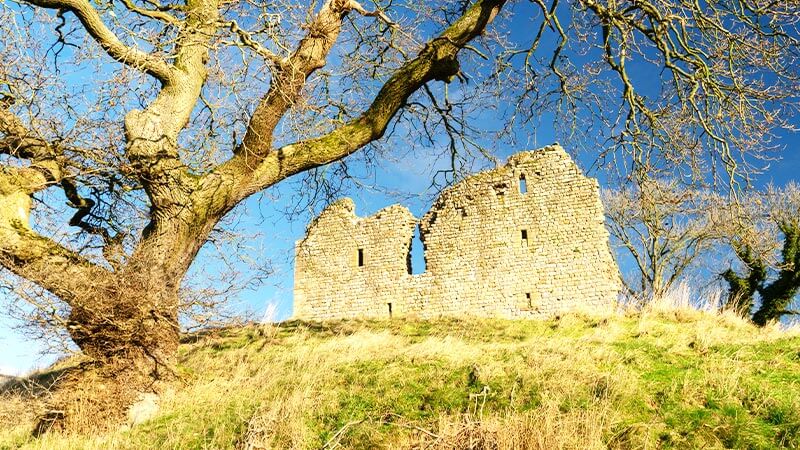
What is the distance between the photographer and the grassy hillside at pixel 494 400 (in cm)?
431

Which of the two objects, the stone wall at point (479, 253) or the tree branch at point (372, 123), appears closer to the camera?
Answer: the tree branch at point (372, 123)

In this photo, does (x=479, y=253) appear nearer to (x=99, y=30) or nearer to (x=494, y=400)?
(x=494, y=400)

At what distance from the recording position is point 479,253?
15.9 meters

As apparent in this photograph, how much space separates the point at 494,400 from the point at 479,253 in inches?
431

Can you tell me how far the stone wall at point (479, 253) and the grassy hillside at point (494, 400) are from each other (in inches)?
285

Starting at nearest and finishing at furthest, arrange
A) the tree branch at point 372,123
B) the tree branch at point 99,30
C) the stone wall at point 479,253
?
the tree branch at point 99,30
the tree branch at point 372,123
the stone wall at point 479,253

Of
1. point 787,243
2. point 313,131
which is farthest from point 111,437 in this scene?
point 787,243

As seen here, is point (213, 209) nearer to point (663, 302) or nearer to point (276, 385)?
point (276, 385)

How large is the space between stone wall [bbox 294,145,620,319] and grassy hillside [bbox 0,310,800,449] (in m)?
7.25

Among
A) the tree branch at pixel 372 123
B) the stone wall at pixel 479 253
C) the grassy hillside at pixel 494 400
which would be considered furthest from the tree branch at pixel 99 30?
the stone wall at pixel 479 253

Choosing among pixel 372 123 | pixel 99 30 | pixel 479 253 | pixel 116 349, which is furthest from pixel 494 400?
pixel 479 253

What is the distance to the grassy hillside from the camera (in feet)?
14.1

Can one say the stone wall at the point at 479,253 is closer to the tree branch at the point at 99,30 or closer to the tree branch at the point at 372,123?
the tree branch at the point at 372,123

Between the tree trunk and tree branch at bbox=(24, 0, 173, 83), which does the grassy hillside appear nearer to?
the tree trunk
